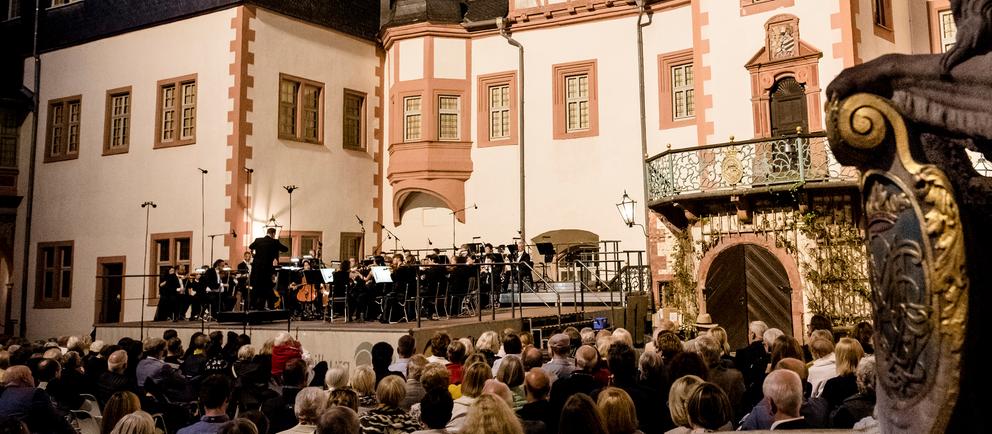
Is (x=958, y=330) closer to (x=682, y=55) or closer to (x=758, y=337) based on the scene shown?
(x=758, y=337)

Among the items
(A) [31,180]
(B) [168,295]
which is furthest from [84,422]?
(A) [31,180]

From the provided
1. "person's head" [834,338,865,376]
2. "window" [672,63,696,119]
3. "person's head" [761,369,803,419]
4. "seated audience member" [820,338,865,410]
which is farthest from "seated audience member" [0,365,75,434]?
"window" [672,63,696,119]

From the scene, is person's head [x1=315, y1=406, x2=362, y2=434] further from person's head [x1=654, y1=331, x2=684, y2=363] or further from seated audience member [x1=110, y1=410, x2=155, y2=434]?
person's head [x1=654, y1=331, x2=684, y2=363]

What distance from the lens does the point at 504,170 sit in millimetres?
23250

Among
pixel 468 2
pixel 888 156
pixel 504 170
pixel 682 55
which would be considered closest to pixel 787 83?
pixel 682 55

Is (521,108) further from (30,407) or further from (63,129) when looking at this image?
(30,407)

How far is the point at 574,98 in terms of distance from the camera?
22875 millimetres

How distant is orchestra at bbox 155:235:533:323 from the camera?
1447cm

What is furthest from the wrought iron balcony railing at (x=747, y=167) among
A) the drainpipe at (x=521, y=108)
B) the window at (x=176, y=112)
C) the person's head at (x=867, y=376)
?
the window at (x=176, y=112)

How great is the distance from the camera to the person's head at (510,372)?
5.91m

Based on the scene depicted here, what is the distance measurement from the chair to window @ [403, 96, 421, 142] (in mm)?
17642

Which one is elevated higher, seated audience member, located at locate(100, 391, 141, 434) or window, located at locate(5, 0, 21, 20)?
window, located at locate(5, 0, 21, 20)

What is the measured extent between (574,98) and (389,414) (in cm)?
1867

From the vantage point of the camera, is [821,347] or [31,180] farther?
[31,180]
